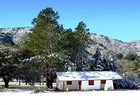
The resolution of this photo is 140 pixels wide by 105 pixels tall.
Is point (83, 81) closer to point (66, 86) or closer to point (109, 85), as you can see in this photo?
point (66, 86)

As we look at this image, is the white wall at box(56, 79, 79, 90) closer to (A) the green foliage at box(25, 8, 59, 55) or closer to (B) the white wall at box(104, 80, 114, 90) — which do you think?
(B) the white wall at box(104, 80, 114, 90)

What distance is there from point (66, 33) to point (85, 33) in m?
9.73

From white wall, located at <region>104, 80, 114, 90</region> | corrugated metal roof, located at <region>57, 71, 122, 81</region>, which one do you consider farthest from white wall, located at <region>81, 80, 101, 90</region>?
white wall, located at <region>104, 80, 114, 90</region>

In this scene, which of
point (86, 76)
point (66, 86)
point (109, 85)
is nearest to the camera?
point (66, 86)

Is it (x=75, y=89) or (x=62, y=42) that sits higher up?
(x=62, y=42)

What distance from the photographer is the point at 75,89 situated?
3189 inches

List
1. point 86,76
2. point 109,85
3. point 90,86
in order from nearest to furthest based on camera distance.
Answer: point 90,86 → point 109,85 → point 86,76

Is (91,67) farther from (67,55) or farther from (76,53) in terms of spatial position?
(67,55)

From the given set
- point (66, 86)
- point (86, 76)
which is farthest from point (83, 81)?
point (66, 86)

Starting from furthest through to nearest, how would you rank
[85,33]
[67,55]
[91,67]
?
1. [91,67]
2. [85,33]
3. [67,55]

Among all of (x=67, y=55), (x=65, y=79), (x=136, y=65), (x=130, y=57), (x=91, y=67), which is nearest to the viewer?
(x=65, y=79)

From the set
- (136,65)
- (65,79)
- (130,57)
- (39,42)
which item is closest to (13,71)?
(39,42)
